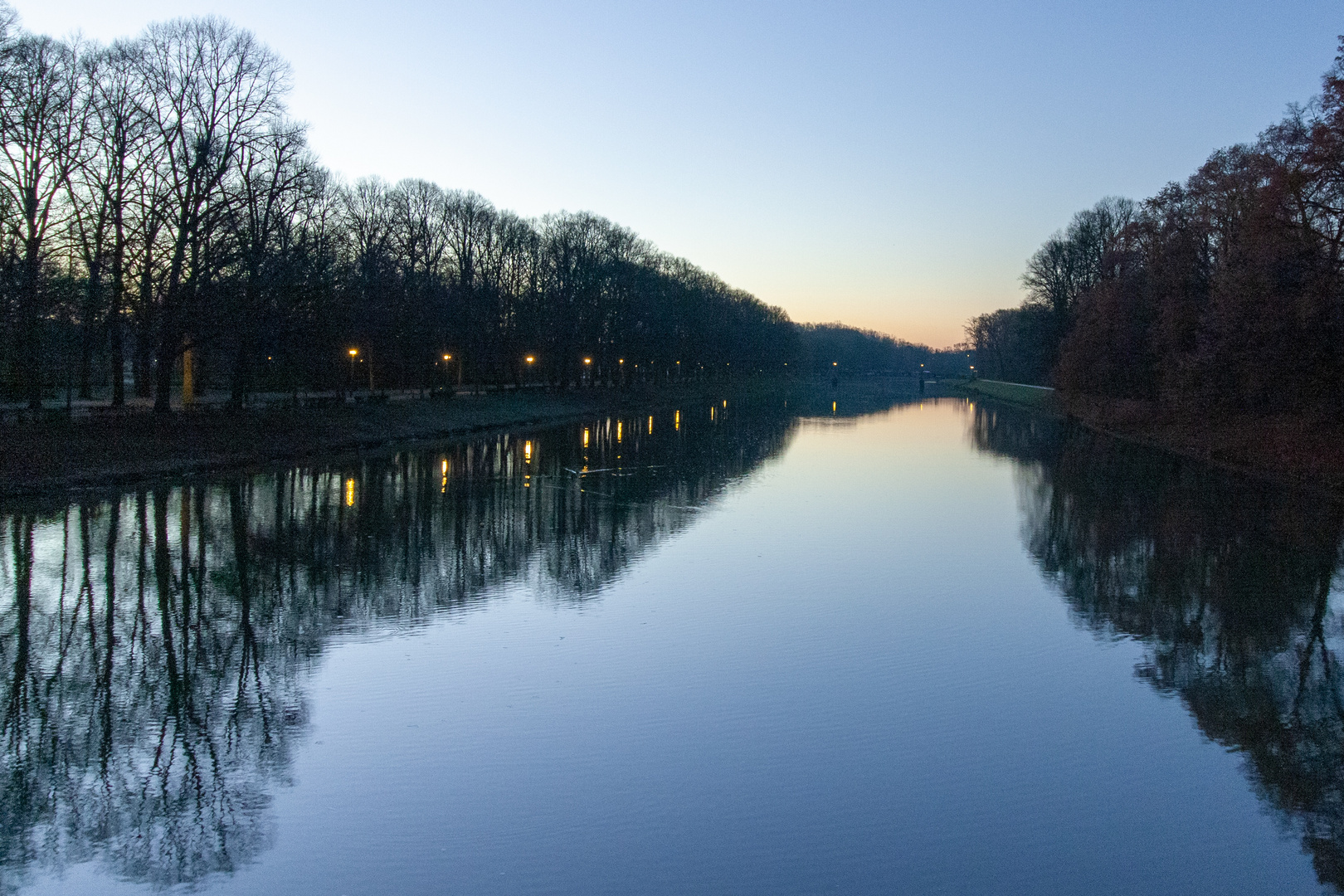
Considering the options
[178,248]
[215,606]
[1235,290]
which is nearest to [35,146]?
[178,248]

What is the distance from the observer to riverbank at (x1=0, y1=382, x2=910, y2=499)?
2492 cm

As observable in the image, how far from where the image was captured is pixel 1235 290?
3192 cm

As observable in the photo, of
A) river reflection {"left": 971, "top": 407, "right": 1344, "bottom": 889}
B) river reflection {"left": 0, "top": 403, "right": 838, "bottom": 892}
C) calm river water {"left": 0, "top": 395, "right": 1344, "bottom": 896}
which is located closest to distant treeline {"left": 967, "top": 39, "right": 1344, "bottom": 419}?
river reflection {"left": 971, "top": 407, "right": 1344, "bottom": 889}

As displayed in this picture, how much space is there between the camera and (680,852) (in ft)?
22.2

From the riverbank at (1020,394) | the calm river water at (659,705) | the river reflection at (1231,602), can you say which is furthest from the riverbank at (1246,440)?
the riverbank at (1020,394)

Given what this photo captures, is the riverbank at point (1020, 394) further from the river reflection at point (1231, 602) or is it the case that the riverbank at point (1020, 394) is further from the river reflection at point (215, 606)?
the river reflection at point (215, 606)

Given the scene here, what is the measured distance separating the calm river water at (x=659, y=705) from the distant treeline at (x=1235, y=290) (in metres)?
10.4

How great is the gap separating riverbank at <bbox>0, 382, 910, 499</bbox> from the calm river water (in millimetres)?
4918

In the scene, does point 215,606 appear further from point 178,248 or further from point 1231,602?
point 178,248

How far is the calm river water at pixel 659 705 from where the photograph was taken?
22.0 feet

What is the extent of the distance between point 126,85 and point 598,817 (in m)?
35.4

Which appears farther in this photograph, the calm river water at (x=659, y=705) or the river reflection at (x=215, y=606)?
the river reflection at (x=215, y=606)

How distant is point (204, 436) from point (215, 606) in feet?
67.1

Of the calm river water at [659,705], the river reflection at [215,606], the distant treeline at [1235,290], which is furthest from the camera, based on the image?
the distant treeline at [1235,290]
